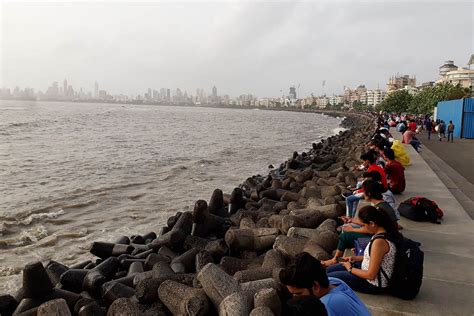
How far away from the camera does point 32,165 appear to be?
1873 cm

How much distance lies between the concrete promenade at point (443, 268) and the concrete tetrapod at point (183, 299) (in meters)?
1.58

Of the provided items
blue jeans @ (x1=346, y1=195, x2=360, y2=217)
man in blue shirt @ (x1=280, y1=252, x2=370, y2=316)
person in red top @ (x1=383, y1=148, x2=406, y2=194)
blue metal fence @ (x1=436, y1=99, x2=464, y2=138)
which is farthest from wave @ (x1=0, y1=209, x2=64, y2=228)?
blue metal fence @ (x1=436, y1=99, x2=464, y2=138)

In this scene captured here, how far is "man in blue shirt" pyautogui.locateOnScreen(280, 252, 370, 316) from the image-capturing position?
281 cm

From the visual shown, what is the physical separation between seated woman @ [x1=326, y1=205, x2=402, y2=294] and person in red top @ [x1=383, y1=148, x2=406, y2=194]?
15.7ft

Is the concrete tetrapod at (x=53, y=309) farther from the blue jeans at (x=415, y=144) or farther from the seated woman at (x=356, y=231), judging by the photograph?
the blue jeans at (x=415, y=144)

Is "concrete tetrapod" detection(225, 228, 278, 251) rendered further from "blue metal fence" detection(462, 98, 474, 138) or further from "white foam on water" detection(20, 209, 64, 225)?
"blue metal fence" detection(462, 98, 474, 138)

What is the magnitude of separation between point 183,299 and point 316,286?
173 centimetres

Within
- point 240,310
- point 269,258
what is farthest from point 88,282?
point 240,310

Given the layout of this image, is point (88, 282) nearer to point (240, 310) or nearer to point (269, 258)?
point (269, 258)

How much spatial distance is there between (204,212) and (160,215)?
3.20 metres

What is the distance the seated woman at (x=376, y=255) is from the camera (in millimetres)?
3734

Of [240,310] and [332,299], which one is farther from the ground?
[332,299]

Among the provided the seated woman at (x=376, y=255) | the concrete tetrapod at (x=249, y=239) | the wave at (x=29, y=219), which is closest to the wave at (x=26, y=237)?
the wave at (x=29, y=219)

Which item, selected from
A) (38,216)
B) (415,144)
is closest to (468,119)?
Answer: (415,144)
